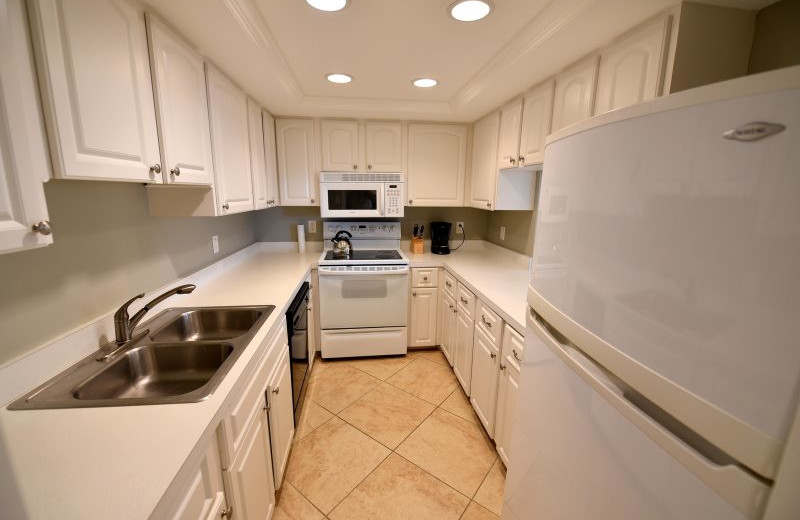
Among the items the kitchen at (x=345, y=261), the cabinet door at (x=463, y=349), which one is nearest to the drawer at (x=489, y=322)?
the kitchen at (x=345, y=261)

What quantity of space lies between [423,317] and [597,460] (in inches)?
86.0

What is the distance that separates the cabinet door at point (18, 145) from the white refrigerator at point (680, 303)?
3.93 ft

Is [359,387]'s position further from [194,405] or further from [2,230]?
[2,230]

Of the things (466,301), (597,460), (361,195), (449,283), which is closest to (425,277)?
(449,283)

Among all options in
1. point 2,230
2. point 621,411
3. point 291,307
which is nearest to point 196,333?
point 291,307

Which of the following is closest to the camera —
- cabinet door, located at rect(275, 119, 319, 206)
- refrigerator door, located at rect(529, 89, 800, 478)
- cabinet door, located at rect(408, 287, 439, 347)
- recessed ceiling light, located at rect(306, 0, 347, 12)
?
refrigerator door, located at rect(529, 89, 800, 478)

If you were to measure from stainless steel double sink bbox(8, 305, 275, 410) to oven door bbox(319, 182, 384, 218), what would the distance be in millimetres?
1358

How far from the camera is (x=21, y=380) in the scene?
0.91m

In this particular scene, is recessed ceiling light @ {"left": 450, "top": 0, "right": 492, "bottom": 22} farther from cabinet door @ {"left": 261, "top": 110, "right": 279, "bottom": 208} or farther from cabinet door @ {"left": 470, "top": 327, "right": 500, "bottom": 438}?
cabinet door @ {"left": 261, "top": 110, "right": 279, "bottom": 208}

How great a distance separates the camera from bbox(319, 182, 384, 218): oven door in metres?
2.73

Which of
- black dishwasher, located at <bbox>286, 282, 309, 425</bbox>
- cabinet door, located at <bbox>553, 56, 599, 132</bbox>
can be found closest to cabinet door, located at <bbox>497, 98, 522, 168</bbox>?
cabinet door, located at <bbox>553, 56, 599, 132</bbox>

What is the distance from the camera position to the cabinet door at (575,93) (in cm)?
142

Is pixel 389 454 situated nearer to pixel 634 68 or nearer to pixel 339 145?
pixel 634 68

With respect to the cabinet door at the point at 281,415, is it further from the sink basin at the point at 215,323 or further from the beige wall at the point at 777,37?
the beige wall at the point at 777,37
